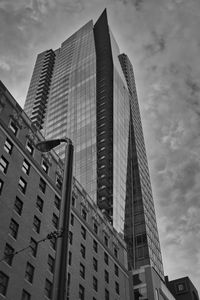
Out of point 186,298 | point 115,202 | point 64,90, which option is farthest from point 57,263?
point 64,90

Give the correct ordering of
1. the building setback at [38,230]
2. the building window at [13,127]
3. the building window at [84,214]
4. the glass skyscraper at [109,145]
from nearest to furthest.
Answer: the building setback at [38,230] < the building window at [13,127] < the building window at [84,214] < the glass skyscraper at [109,145]

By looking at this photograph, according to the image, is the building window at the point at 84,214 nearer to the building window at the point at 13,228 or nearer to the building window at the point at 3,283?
the building window at the point at 13,228

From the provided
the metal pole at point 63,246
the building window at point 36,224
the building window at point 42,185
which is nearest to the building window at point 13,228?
the building window at point 36,224

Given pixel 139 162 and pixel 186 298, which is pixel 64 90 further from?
pixel 186 298

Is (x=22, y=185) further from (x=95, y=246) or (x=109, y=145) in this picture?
(x=109, y=145)

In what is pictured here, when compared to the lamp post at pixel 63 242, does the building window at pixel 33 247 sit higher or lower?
higher

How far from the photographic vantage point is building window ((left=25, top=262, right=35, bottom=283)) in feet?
139

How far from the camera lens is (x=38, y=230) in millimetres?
47625

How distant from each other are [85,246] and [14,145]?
62.5 feet

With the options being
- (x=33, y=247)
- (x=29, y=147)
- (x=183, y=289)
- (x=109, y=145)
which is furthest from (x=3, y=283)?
(x=109, y=145)

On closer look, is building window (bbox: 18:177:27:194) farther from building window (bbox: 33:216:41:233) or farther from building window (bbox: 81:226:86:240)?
building window (bbox: 81:226:86:240)

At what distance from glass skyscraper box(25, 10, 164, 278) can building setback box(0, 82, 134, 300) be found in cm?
4944

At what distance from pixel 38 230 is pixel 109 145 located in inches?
4308

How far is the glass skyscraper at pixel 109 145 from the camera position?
13275 centimetres
